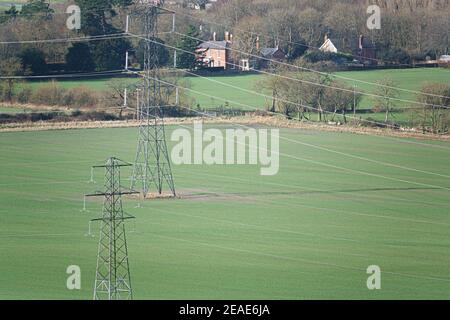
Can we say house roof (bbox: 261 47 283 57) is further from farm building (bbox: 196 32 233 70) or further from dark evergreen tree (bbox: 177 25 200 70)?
dark evergreen tree (bbox: 177 25 200 70)

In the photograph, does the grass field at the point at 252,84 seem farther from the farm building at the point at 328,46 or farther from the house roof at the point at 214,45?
the farm building at the point at 328,46

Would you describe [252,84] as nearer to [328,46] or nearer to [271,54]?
[271,54]

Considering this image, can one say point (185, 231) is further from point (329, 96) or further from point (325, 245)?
point (329, 96)

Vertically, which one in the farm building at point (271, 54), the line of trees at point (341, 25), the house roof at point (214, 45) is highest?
the line of trees at point (341, 25)

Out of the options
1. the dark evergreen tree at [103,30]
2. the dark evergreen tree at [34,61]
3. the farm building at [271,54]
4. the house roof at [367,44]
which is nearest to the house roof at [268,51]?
the farm building at [271,54]

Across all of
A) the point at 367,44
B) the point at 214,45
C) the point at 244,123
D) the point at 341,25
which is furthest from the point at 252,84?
the point at 341,25

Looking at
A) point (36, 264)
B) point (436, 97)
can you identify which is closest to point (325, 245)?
point (36, 264)
